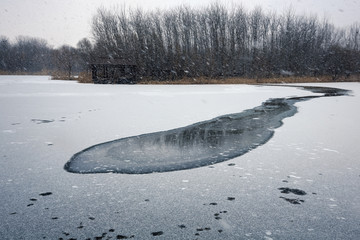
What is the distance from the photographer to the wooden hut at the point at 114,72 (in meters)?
30.0

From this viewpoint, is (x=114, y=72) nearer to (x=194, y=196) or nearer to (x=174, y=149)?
(x=174, y=149)

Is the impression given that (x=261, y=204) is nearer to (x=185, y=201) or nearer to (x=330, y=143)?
(x=185, y=201)

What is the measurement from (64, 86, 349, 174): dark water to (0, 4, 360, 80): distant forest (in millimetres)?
→ 26988

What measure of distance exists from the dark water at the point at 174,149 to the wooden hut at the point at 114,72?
81.5ft

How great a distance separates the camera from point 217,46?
127ft

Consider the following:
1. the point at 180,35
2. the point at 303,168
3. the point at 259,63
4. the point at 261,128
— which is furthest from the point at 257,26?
the point at 303,168

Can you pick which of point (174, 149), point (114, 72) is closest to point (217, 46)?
point (114, 72)

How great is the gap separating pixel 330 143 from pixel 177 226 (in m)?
4.04

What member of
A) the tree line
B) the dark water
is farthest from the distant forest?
the dark water

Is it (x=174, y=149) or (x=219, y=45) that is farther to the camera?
(x=219, y=45)

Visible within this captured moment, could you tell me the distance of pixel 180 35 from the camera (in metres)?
40.0

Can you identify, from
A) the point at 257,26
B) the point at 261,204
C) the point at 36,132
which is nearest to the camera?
the point at 261,204

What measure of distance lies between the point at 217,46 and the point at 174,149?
120 ft

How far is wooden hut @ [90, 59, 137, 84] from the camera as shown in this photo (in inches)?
1181
